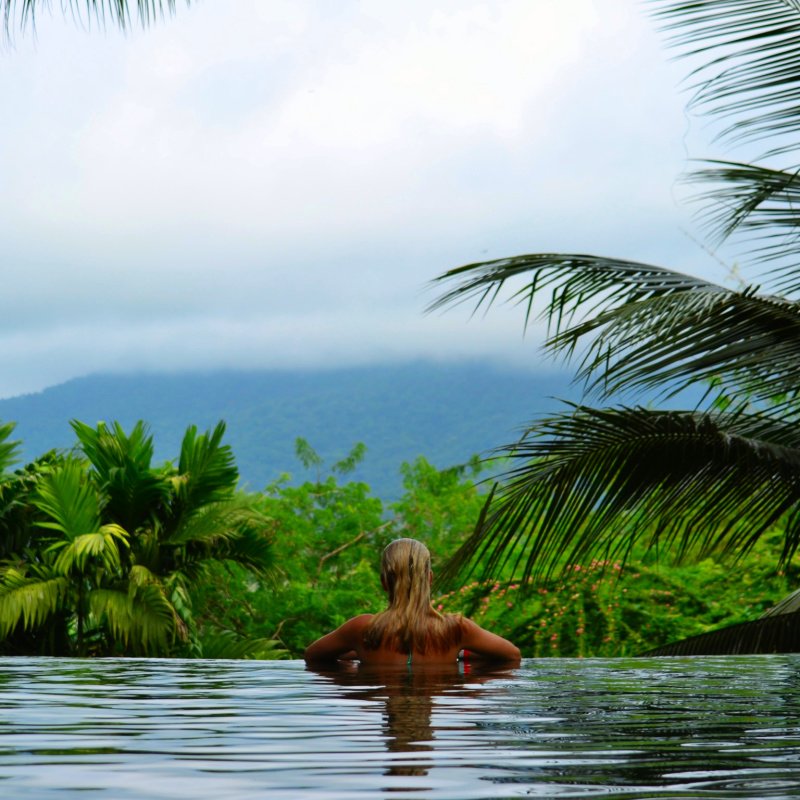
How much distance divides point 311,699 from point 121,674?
210cm

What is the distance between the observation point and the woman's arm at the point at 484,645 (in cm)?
643

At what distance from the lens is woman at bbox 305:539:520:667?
20.2ft

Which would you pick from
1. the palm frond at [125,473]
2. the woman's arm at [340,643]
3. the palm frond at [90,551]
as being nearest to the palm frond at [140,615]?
the palm frond at [90,551]

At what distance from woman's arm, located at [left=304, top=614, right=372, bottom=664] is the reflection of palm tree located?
83 mm

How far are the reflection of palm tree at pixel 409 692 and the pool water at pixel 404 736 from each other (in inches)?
0.5

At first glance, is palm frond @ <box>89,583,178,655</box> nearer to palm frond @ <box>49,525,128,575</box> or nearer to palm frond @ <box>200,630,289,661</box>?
palm frond @ <box>49,525,128,575</box>

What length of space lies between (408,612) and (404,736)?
9.78 feet

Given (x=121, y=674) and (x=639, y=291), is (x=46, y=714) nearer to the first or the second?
(x=121, y=674)

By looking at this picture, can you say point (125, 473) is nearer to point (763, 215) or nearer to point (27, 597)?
point (27, 597)

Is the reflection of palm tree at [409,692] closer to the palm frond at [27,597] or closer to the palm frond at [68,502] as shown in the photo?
the palm frond at [68,502]

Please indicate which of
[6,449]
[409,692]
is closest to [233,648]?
[6,449]

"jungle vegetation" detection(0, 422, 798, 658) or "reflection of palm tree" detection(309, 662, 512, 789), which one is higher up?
"jungle vegetation" detection(0, 422, 798, 658)

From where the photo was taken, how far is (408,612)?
20.6 ft

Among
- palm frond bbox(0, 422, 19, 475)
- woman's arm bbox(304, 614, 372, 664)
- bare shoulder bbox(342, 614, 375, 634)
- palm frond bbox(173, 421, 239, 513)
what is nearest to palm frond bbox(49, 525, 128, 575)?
palm frond bbox(173, 421, 239, 513)
